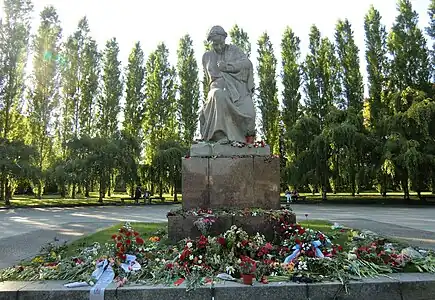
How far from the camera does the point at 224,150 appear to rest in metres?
5.99

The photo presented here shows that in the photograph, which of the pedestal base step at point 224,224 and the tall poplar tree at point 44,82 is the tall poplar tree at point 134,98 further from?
the pedestal base step at point 224,224

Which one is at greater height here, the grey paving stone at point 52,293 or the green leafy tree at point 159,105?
the green leafy tree at point 159,105

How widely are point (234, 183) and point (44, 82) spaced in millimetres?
25289

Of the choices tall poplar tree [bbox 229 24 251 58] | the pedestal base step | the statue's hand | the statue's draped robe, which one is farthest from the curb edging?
tall poplar tree [bbox 229 24 251 58]

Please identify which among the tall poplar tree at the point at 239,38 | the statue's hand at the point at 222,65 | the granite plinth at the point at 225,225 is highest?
the tall poplar tree at the point at 239,38

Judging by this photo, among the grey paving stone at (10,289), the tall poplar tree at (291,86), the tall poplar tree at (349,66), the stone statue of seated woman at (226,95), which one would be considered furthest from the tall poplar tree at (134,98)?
the grey paving stone at (10,289)

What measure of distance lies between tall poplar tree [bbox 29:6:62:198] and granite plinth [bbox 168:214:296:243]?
2384cm

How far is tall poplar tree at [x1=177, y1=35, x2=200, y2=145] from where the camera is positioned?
30.6 metres

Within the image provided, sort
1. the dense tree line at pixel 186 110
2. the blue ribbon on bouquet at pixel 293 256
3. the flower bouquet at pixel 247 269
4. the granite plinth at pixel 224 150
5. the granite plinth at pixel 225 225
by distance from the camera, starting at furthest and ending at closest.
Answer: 1. the dense tree line at pixel 186 110
2. the granite plinth at pixel 224 150
3. the granite plinth at pixel 225 225
4. the blue ribbon on bouquet at pixel 293 256
5. the flower bouquet at pixel 247 269

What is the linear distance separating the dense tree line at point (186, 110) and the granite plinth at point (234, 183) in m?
15.9

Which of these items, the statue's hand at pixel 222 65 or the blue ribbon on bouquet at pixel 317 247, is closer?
the blue ribbon on bouquet at pixel 317 247

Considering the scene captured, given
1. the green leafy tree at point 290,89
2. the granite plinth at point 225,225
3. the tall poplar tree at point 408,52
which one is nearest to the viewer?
the granite plinth at point 225,225

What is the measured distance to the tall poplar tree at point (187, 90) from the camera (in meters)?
30.6

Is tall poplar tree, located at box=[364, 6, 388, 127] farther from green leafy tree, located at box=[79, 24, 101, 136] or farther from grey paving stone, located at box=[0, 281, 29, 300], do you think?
grey paving stone, located at box=[0, 281, 29, 300]
